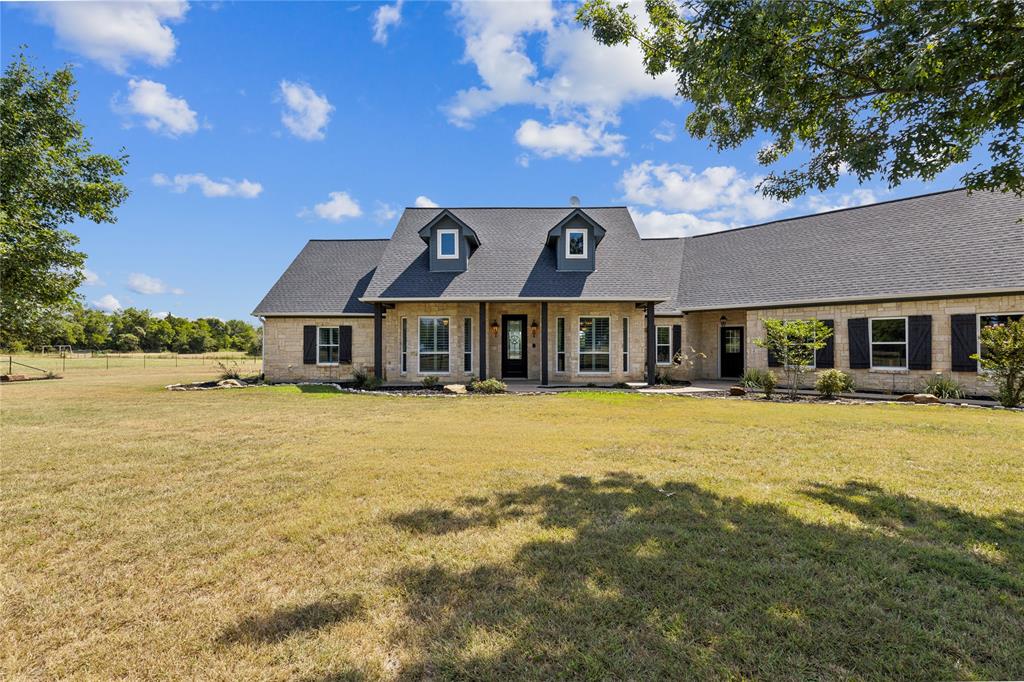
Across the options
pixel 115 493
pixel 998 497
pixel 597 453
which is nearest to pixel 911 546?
pixel 998 497

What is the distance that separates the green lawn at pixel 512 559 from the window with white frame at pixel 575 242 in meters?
11.4

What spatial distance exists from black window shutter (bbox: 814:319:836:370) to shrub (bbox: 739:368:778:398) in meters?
1.69

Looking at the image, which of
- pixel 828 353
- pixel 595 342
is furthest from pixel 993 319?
pixel 595 342

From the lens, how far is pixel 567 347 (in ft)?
56.6

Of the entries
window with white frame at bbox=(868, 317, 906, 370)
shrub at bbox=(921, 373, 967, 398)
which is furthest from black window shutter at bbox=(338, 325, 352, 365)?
shrub at bbox=(921, 373, 967, 398)

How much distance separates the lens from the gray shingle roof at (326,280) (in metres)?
18.1

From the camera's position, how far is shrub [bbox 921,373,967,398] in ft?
41.8

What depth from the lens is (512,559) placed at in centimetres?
348

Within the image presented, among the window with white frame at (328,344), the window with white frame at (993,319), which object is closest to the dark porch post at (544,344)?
the window with white frame at (328,344)

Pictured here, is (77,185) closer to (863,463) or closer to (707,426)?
(707,426)

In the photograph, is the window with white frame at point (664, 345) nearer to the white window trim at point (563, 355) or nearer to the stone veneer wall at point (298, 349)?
the white window trim at point (563, 355)

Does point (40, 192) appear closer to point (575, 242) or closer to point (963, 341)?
point (575, 242)

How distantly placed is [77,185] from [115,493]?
49.2 ft

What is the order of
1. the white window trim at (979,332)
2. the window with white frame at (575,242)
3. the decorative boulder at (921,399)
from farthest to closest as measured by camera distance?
the window with white frame at (575,242) → the white window trim at (979,332) → the decorative boulder at (921,399)
